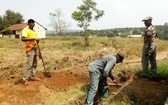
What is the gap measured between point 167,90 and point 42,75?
4487 millimetres

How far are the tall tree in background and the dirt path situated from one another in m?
64.1

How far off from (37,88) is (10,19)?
6966 centimetres

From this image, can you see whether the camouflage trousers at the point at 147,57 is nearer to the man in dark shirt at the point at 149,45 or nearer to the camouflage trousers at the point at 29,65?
the man in dark shirt at the point at 149,45

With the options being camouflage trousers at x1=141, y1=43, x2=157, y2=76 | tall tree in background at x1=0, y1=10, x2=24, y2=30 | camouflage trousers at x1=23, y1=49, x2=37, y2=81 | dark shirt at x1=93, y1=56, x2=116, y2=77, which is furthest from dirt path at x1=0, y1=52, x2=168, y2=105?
tall tree in background at x1=0, y1=10, x2=24, y2=30

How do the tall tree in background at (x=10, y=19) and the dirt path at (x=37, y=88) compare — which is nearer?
the dirt path at (x=37, y=88)

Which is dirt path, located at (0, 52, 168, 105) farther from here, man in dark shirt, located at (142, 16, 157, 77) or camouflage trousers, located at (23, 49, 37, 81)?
man in dark shirt, located at (142, 16, 157, 77)

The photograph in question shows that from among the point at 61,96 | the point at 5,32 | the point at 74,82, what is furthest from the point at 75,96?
the point at 5,32

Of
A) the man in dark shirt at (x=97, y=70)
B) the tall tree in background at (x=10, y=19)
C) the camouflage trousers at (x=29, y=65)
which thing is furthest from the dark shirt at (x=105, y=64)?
the tall tree in background at (x=10, y=19)

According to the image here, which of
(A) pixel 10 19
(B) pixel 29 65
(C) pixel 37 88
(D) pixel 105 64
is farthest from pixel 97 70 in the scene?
(A) pixel 10 19

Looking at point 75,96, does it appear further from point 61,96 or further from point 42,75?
point 42,75

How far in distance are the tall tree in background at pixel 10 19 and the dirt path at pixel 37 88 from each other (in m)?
64.1

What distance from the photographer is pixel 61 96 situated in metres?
9.94

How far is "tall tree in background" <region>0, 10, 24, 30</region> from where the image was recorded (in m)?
74.5

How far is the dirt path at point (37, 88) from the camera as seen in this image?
9547mm
